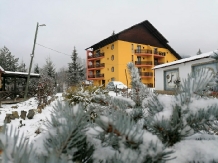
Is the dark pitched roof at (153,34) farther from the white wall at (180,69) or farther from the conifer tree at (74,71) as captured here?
the white wall at (180,69)

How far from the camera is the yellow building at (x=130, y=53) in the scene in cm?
3139

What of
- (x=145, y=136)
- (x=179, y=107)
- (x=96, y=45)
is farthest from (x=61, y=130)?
(x=96, y=45)

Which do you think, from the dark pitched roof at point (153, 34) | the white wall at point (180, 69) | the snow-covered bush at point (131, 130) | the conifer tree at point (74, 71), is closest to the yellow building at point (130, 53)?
the dark pitched roof at point (153, 34)

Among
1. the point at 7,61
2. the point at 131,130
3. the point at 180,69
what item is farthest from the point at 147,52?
the point at 131,130

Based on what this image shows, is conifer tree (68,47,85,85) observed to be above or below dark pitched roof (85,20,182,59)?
below

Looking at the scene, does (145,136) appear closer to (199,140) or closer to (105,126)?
(105,126)

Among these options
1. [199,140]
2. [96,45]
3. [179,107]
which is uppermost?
[96,45]

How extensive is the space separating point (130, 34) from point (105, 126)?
108 feet

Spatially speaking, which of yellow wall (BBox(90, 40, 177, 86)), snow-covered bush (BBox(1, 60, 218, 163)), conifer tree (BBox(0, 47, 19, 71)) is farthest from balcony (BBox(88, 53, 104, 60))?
snow-covered bush (BBox(1, 60, 218, 163))

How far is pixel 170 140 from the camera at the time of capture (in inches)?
19.5

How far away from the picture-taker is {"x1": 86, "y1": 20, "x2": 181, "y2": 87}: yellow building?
3139cm

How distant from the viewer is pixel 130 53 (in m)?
32.4

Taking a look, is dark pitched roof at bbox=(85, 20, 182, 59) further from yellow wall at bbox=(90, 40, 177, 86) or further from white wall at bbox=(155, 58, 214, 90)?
white wall at bbox=(155, 58, 214, 90)

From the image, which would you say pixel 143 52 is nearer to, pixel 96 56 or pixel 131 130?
pixel 96 56
